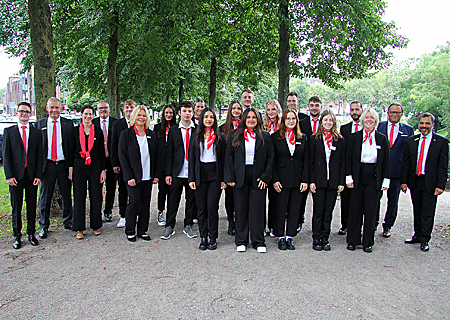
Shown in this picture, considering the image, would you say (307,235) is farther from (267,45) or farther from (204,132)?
(267,45)

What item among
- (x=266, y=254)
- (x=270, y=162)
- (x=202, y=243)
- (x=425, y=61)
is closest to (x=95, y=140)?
(x=202, y=243)

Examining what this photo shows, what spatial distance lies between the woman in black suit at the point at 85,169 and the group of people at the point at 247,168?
18mm

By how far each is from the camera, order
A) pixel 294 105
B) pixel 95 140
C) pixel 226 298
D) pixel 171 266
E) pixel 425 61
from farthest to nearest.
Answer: pixel 425 61 → pixel 294 105 → pixel 95 140 → pixel 171 266 → pixel 226 298

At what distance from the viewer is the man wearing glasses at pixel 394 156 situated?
21.4ft

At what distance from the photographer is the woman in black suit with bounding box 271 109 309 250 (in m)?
5.84

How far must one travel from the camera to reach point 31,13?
7.23m

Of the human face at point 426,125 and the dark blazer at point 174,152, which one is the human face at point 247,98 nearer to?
the dark blazer at point 174,152

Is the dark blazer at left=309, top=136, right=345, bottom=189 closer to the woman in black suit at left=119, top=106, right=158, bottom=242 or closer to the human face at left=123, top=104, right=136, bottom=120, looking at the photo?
the woman in black suit at left=119, top=106, right=158, bottom=242

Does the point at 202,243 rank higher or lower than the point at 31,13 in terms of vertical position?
lower

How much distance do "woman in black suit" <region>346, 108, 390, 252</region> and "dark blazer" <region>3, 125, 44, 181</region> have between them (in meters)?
5.21

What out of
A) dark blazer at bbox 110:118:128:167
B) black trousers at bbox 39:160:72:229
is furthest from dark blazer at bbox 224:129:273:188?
black trousers at bbox 39:160:72:229

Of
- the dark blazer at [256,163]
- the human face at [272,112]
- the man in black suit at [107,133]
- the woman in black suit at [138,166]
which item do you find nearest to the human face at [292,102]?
the human face at [272,112]

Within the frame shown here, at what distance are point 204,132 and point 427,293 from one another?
3903 millimetres

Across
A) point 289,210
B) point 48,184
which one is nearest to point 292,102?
point 289,210
